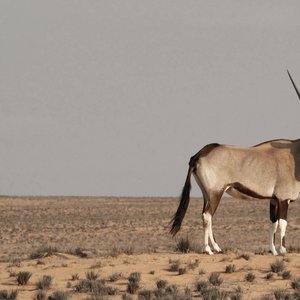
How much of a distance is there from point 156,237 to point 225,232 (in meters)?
4.36

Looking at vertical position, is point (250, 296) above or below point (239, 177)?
below

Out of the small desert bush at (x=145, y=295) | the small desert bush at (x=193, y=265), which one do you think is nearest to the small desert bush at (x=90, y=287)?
the small desert bush at (x=145, y=295)

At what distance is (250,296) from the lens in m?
14.3

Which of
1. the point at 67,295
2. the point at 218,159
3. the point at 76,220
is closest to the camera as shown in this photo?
the point at 67,295

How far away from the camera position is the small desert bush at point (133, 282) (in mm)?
Answer: 14789

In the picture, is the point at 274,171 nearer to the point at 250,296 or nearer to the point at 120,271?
the point at 120,271

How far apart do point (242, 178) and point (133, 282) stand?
15.0 ft

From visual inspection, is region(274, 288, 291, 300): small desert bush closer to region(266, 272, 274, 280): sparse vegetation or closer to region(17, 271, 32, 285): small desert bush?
region(266, 272, 274, 280): sparse vegetation

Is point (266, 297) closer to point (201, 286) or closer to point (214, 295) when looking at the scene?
point (214, 295)

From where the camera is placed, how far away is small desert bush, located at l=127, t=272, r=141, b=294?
48.5 ft

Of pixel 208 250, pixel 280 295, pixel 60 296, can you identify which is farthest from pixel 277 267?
pixel 60 296

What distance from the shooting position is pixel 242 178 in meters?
18.9

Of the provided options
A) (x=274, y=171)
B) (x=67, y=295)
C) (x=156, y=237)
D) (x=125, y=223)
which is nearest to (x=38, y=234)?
(x=156, y=237)

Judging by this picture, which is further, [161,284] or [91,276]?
[91,276]
